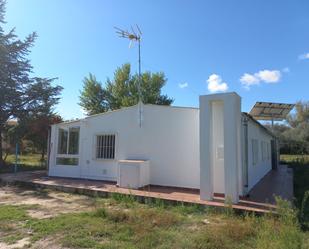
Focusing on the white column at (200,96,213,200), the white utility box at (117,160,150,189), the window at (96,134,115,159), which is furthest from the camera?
the window at (96,134,115,159)

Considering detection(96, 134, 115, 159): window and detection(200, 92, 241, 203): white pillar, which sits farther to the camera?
detection(96, 134, 115, 159): window

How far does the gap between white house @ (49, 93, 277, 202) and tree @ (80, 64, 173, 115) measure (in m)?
20.2

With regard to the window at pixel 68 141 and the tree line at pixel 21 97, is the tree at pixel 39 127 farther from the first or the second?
the window at pixel 68 141

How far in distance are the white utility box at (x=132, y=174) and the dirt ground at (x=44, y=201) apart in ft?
5.21

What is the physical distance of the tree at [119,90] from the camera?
34.0 m

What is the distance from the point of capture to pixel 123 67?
3534 cm

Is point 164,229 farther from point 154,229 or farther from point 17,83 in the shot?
point 17,83

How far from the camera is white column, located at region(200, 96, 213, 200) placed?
8.32 meters

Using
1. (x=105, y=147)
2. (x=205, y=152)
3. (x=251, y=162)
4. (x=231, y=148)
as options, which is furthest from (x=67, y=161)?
(x=231, y=148)

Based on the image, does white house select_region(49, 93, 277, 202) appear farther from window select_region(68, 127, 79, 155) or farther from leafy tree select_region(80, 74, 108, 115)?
leafy tree select_region(80, 74, 108, 115)

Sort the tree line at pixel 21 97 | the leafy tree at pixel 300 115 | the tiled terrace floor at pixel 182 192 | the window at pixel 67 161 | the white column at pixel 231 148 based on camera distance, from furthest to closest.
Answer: the leafy tree at pixel 300 115
the tree line at pixel 21 97
the window at pixel 67 161
the white column at pixel 231 148
the tiled terrace floor at pixel 182 192

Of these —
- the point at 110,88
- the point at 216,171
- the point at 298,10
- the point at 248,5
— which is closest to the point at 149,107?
the point at 216,171

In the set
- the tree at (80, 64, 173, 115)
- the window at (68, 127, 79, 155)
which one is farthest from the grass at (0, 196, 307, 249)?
the tree at (80, 64, 173, 115)

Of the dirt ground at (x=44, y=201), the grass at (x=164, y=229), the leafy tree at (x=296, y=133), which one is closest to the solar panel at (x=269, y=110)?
the leafy tree at (x=296, y=133)
